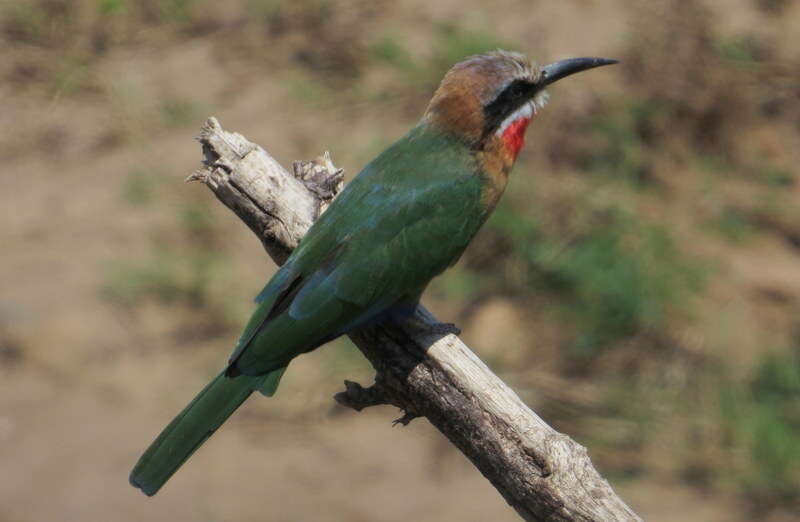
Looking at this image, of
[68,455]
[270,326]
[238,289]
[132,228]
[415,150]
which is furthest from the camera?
[132,228]

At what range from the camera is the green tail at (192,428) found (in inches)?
108

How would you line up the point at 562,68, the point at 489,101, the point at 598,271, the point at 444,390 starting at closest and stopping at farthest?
the point at 444,390
the point at 489,101
the point at 562,68
the point at 598,271

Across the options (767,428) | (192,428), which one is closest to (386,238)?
(192,428)

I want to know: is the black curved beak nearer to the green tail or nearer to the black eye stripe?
the black eye stripe

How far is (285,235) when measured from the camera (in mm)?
2988

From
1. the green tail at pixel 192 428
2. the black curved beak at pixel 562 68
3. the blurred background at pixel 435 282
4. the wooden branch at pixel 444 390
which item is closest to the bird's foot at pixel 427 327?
the wooden branch at pixel 444 390

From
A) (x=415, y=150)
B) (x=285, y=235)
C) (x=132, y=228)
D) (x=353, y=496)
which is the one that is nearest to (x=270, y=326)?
(x=285, y=235)

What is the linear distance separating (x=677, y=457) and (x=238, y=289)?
184 cm

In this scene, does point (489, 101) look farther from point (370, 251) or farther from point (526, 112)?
point (370, 251)

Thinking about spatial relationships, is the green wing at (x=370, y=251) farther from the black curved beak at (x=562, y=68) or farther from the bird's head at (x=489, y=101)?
the black curved beak at (x=562, y=68)

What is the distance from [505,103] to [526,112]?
0.07 meters

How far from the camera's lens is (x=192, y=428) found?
2.77 m

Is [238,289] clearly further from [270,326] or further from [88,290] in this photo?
[270,326]

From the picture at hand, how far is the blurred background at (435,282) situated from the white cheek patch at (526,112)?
63.9 inches
